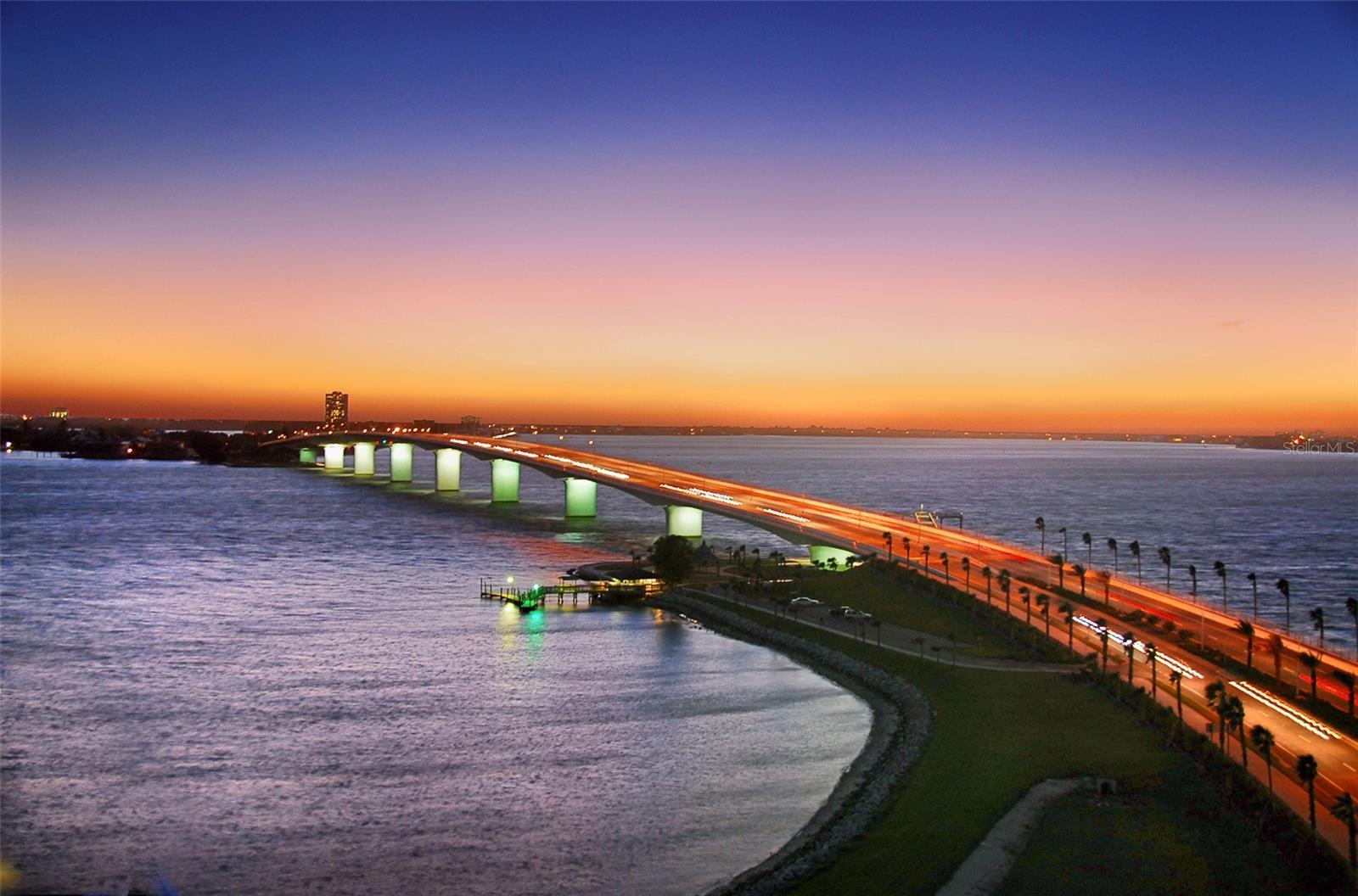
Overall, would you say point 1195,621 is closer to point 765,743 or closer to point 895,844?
point 765,743

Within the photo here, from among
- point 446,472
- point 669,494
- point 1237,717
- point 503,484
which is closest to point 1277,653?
point 1237,717

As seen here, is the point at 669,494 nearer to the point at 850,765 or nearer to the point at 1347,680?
the point at 850,765

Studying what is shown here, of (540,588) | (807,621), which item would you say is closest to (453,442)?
(540,588)

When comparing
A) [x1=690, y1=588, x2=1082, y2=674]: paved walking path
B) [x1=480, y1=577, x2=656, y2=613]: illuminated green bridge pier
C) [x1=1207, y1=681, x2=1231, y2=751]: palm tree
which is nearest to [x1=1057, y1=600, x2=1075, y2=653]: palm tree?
[x1=690, y1=588, x2=1082, y2=674]: paved walking path

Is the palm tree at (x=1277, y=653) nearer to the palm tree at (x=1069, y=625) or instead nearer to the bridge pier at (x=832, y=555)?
the palm tree at (x=1069, y=625)

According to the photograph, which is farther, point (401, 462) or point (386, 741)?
point (401, 462)

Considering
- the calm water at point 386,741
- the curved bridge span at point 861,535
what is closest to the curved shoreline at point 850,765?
the calm water at point 386,741
